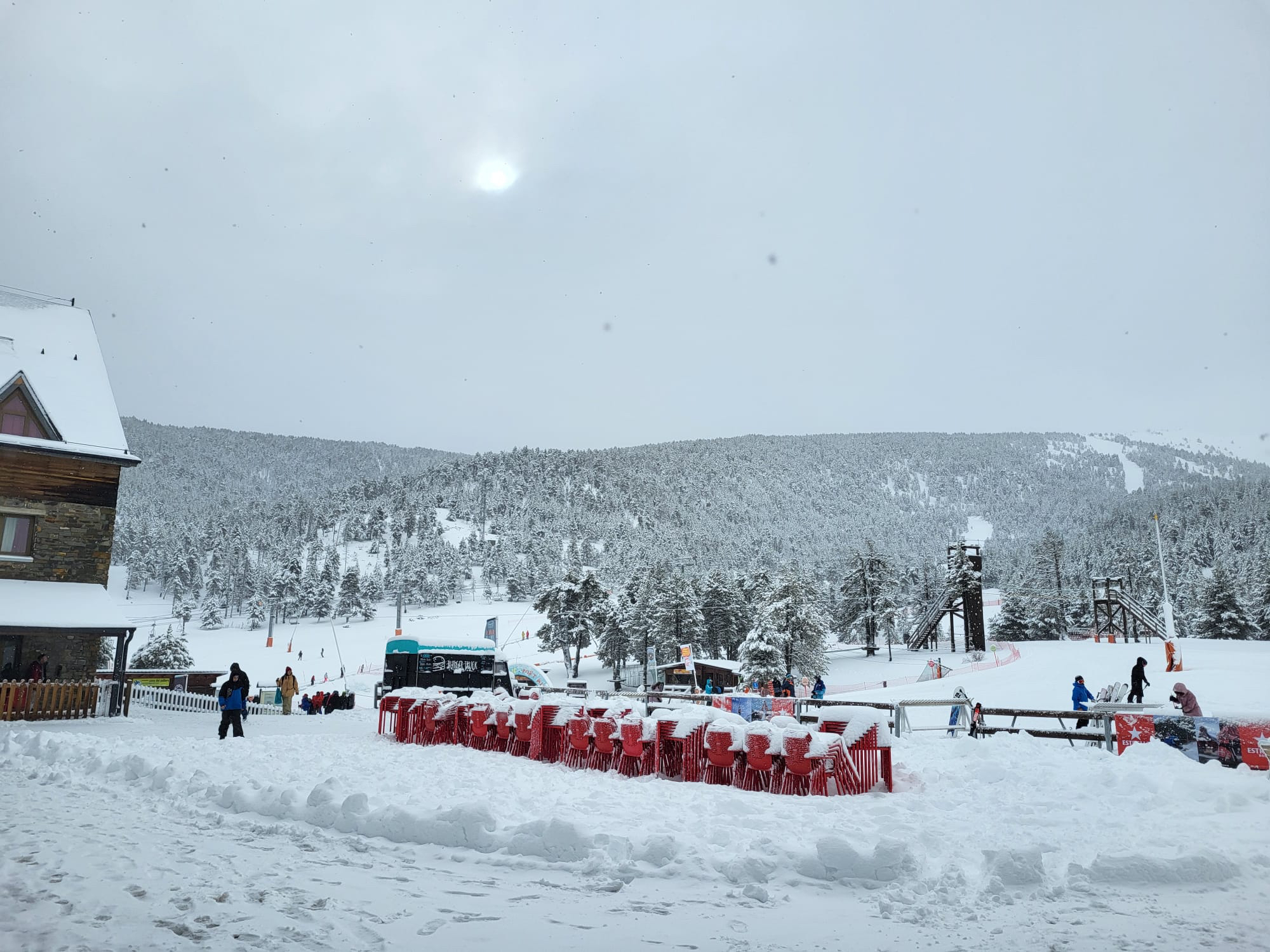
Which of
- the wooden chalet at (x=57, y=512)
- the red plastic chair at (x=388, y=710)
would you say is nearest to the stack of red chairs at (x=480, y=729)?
the red plastic chair at (x=388, y=710)

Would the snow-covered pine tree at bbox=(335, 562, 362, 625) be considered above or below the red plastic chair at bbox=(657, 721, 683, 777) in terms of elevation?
above

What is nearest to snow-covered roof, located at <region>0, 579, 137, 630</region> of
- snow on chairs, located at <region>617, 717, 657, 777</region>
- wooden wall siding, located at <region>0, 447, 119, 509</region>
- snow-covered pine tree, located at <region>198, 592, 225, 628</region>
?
wooden wall siding, located at <region>0, 447, 119, 509</region>

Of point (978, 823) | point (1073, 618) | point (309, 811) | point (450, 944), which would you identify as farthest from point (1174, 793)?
point (1073, 618)

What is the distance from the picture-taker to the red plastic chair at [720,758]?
34.4ft

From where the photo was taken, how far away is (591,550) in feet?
600

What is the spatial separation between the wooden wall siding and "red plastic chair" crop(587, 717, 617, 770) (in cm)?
1832

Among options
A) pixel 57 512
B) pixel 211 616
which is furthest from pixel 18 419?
pixel 211 616

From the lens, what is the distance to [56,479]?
2311 centimetres

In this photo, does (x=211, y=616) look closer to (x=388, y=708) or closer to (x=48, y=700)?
(x=48, y=700)

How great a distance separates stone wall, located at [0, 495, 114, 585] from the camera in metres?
22.5

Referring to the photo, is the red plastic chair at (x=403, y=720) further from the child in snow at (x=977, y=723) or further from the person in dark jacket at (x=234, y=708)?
the child in snow at (x=977, y=723)

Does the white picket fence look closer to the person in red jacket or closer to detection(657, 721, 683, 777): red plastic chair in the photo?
the person in red jacket

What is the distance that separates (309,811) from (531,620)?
107 m

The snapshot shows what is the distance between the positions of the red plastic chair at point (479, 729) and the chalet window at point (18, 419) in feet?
57.8
